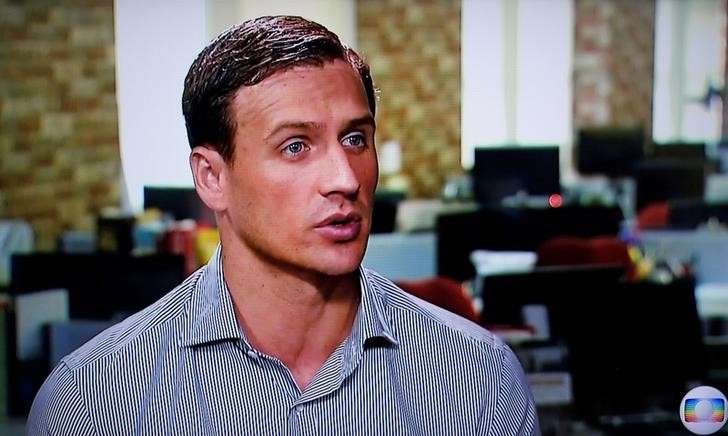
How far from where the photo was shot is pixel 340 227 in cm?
111

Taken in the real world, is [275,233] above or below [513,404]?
above

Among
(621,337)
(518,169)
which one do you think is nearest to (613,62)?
(518,169)

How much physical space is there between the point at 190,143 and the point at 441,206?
4287 millimetres

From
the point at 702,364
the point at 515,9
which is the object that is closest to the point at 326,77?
the point at 702,364

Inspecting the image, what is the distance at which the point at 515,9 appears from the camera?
6.83 m

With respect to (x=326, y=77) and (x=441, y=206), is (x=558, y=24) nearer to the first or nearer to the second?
(x=441, y=206)

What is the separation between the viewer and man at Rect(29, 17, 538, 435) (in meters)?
1.11

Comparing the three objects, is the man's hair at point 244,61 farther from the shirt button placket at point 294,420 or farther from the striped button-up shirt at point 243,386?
the shirt button placket at point 294,420

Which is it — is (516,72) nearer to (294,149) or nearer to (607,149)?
(607,149)

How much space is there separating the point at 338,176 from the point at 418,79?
5.16m

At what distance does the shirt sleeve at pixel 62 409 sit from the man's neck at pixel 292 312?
0.18m

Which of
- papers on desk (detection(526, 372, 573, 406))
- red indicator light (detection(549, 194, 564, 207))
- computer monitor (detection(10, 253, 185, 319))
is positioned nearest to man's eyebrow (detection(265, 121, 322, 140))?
papers on desk (detection(526, 372, 573, 406))

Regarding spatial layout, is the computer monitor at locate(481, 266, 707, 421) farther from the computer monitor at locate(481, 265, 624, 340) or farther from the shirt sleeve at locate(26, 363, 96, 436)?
the shirt sleeve at locate(26, 363, 96, 436)

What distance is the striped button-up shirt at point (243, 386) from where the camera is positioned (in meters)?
1.15
